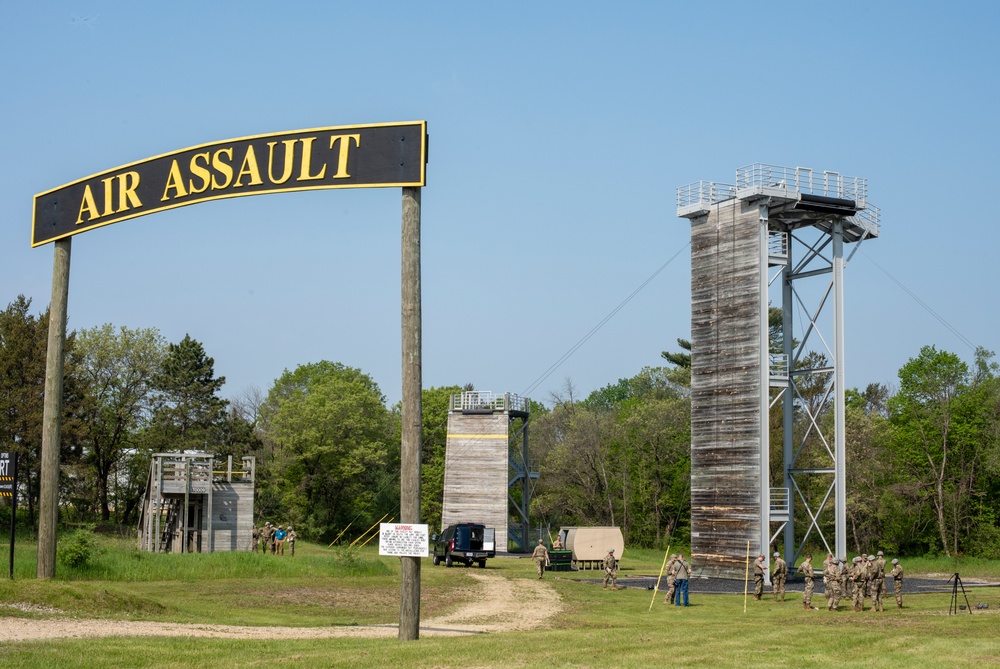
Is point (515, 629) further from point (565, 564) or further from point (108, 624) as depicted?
point (565, 564)

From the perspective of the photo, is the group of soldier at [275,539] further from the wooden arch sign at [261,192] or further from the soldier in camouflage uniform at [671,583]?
the wooden arch sign at [261,192]

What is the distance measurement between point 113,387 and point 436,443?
92.5 feet

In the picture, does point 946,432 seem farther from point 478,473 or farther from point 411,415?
point 411,415

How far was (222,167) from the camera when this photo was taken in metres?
20.0

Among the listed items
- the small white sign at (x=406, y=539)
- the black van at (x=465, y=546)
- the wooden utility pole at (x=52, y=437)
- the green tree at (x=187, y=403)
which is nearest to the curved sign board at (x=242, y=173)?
the wooden utility pole at (x=52, y=437)

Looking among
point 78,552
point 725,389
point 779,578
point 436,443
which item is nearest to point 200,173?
point 78,552

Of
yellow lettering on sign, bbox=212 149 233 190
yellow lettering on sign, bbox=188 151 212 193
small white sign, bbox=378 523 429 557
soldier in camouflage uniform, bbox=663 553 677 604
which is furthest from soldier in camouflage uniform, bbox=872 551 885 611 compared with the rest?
yellow lettering on sign, bbox=188 151 212 193

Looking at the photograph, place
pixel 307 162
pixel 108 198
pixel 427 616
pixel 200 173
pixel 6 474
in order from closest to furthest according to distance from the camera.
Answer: pixel 307 162
pixel 200 173
pixel 108 198
pixel 6 474
pixel 427 616

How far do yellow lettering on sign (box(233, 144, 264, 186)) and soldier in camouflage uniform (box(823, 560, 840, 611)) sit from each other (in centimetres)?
1951

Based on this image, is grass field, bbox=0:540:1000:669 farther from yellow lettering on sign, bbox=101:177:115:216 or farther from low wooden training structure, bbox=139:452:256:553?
low wooden training structure, bbox=139:452:256:553

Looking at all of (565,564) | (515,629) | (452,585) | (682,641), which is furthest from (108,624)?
(565,564)

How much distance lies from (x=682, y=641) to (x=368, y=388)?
7840cm

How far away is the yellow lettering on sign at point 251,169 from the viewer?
19.5 meters

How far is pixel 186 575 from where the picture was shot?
34.2 m
